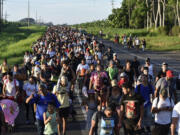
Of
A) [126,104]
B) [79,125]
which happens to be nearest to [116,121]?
[126,104]

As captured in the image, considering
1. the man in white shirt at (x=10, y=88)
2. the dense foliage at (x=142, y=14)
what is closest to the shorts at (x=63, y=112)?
the man in white shirt at (x=10, y=88)

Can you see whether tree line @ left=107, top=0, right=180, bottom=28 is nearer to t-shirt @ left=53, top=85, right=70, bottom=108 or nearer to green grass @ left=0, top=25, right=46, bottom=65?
green grass @ left=0, top=25, right=46, bottom=65

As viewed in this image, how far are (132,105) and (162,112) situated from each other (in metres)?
0.60

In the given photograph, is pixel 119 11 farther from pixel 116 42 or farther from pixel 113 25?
pixel 116 42

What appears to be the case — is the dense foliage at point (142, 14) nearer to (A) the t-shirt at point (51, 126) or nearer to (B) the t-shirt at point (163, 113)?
(B) the t-shirt at point (163, 113)

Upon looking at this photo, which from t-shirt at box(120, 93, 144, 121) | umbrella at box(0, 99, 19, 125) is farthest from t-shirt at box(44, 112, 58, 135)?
umbrella at box(0, 99, 19, 125)

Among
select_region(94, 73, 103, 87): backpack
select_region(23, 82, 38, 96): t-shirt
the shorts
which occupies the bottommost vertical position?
the shorts

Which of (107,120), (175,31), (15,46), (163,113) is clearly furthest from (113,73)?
(175,31)

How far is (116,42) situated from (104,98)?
43.0 metres

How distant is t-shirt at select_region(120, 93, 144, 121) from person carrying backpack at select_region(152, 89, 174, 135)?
336mm

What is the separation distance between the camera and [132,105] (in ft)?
23.9

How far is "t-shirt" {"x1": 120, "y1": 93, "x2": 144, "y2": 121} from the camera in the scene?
7.29 metres

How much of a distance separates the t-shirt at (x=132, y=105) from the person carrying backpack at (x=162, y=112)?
34 cm

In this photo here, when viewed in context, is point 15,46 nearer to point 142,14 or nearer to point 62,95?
point 142,14
